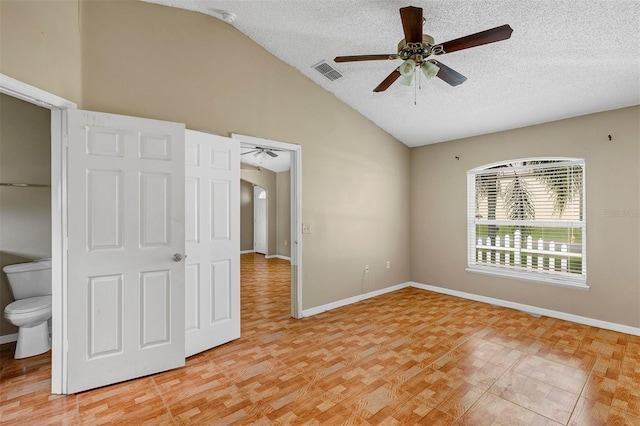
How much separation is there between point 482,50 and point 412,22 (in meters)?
1.27

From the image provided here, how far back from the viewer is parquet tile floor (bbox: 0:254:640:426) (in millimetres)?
1957

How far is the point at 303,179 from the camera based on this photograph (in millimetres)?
3826

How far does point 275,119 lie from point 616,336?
453cm

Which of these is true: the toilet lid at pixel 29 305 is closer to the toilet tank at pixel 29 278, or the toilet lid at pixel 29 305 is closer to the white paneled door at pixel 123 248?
the toilet tank at pixel 29 278

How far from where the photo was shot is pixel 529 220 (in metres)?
4.18

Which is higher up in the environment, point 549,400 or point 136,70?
point 136,70

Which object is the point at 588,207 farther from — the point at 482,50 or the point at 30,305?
the point at 30,305

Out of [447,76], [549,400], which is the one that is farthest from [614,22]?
[549,400]

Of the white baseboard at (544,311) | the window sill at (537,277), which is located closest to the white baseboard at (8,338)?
the white baseboard at (544,311)

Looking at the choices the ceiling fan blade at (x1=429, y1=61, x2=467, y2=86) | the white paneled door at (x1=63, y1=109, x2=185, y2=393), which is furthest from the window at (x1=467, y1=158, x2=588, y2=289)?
the white paneled door at (x1=63, y1=109, x2=185, y2=393)

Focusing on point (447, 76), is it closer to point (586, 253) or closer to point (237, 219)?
point (237, 219)

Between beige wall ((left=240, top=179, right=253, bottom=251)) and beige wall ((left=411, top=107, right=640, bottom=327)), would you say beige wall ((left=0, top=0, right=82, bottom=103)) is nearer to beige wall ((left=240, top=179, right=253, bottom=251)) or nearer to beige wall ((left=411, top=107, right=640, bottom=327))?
beige wall ((left=411, top=107, right=640, bottom=327))

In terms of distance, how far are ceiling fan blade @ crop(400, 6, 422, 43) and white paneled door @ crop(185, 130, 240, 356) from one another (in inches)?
74.9

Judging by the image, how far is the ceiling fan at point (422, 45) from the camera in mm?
1854
